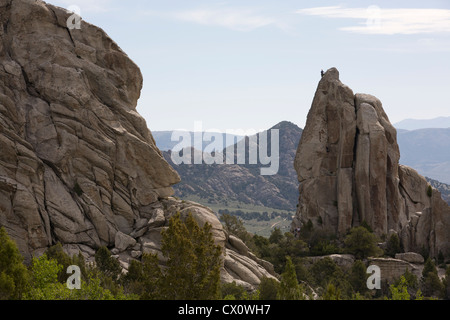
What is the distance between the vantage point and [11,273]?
158 feet

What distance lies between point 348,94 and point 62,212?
56.2m

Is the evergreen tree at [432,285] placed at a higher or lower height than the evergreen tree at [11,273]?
lower

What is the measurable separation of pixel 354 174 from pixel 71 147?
49.4 meters

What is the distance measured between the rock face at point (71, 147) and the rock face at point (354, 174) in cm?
3363

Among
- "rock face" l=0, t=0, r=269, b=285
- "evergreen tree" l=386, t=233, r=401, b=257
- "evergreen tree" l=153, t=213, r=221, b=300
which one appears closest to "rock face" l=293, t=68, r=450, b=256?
"evergreen tree" l=386, t=233, r=401, b=257

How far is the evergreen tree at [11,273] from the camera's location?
4634 centimetres

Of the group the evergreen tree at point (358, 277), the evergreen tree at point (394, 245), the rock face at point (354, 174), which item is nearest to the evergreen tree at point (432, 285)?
the evergreen tree at point (358, 277)

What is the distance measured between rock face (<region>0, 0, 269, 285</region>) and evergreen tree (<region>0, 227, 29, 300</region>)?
13.8 metres

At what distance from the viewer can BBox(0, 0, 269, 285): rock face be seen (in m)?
65.7
